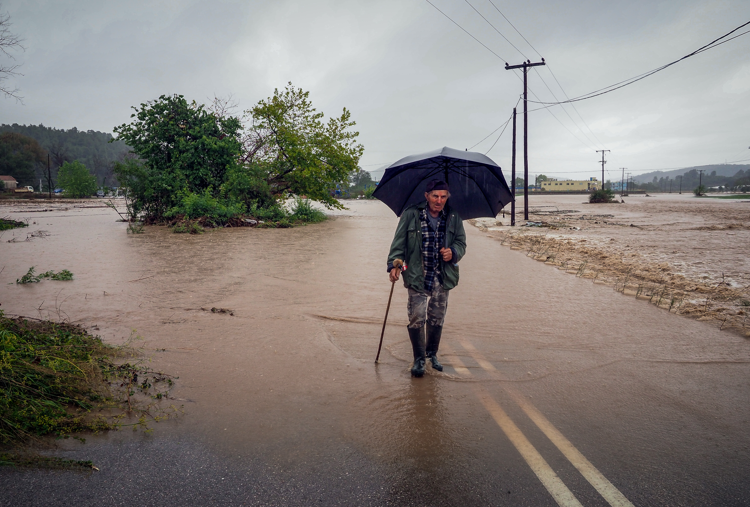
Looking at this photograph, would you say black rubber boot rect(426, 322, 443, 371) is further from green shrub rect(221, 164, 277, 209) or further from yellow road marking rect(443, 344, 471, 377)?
green shrub rect(221, 164, 277, 209)

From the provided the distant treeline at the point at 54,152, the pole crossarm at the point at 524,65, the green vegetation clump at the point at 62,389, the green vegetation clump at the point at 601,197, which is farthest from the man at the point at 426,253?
the distant treeline at the point at 54,152

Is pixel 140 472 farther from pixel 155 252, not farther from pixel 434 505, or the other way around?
pixel 155 252

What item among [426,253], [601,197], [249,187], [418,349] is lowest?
[418,349]

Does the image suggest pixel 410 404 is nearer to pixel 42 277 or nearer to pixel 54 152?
pixel 42 277

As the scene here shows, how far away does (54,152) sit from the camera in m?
112

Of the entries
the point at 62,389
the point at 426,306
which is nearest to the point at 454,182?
the point at 426,306

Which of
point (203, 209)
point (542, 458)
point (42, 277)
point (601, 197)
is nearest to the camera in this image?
point (542, 458)

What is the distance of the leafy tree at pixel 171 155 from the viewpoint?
20938 mm

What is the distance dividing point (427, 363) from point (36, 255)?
40.1ft

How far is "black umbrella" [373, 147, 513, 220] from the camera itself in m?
4.58

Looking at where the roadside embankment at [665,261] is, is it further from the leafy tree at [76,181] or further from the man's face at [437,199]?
the leafy tree at [76,181]

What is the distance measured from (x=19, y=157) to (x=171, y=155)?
102077 millimetres

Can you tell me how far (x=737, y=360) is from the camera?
184 inches

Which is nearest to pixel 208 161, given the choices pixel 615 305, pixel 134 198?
pixel 134 198
